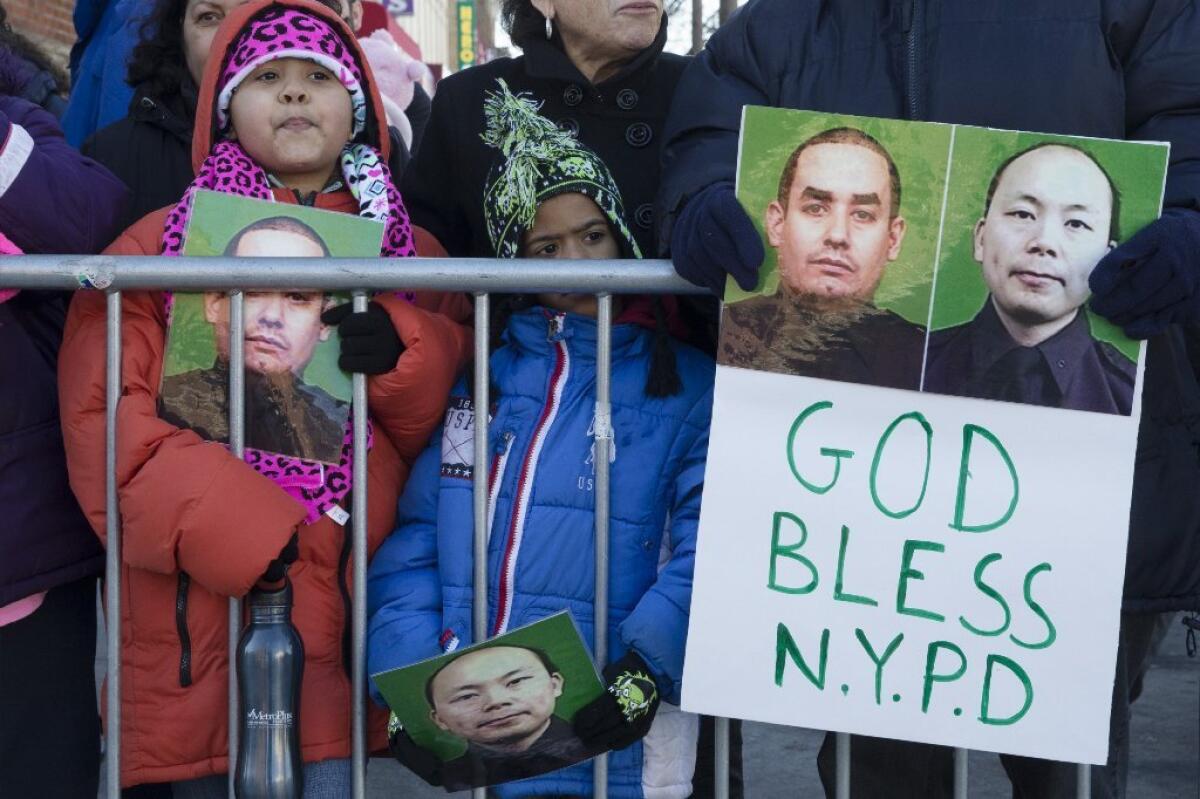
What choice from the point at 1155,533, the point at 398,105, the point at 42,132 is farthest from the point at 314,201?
the point at 398,105

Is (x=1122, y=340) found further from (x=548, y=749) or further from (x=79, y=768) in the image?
(x=79, y=768)

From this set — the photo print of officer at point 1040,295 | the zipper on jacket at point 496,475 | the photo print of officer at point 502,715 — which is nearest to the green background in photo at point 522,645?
the photo print of officer at point 502,715

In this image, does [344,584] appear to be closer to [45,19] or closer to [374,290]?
[374,290]

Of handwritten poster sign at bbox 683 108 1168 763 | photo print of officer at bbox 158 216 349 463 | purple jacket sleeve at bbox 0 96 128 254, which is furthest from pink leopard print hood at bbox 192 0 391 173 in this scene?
handwritten poster sign at bbox 683 108 1168 763

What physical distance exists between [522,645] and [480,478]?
31 centimetres

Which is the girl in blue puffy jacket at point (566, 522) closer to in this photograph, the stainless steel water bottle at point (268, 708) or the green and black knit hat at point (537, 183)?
the green and black knit hat at point (537, 183)

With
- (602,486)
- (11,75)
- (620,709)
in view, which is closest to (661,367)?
(602,486)

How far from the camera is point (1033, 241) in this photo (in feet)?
8.25

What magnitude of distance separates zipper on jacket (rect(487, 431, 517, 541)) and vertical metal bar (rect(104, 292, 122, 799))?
0.65 metres

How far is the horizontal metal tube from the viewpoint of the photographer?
9.03 ft

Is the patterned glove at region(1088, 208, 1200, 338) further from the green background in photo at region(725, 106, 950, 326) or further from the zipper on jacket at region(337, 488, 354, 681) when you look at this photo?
the zipper on jacket at region(337, 488, 354, 681)

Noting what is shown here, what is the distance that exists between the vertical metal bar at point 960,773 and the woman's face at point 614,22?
1.50m

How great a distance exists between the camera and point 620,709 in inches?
105

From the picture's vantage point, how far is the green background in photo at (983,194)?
2453mm
